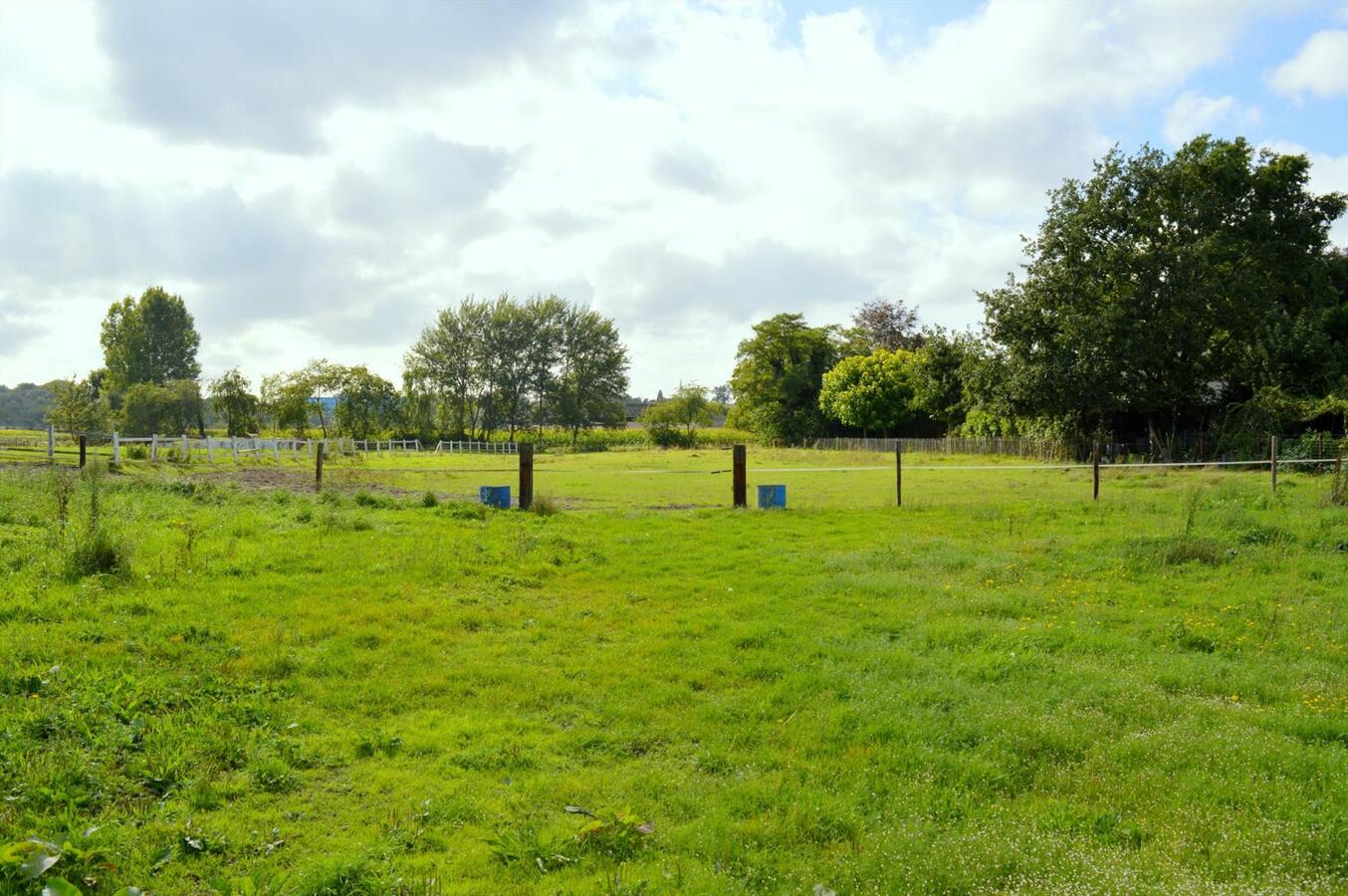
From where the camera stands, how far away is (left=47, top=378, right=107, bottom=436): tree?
152ft

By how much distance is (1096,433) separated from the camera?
37.8 metres

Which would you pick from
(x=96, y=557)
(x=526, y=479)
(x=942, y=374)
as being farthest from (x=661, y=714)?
(x=942, y=374)

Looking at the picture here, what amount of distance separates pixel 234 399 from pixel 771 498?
5171 cm

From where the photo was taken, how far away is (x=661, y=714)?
18.7ft

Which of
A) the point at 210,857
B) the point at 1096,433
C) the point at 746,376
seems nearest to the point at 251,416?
the point at 746,376

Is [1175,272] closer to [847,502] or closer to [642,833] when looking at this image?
[847,502]

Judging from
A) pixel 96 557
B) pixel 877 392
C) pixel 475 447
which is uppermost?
pixel 877 392

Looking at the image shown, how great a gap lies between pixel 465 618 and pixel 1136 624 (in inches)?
254

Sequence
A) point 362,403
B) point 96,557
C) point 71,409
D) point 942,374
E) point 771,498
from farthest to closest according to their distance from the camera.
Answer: point 362,403
point 942,374
point 71,409
point 771,498
point 96,557

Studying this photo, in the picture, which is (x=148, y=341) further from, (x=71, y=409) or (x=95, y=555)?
(x=95, y=555)

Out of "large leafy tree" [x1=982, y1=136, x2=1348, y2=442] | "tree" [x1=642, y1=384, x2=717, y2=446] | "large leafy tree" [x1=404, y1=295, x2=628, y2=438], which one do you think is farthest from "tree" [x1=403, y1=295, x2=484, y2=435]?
"large leafy tree" [x1=982, y1=136, x2=1348, y2=442]

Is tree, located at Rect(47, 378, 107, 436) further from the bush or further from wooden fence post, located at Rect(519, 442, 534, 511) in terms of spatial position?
the bush

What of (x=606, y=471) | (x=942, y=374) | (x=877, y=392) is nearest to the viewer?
(x=606, y=471)

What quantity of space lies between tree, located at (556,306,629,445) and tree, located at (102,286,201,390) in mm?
38317
